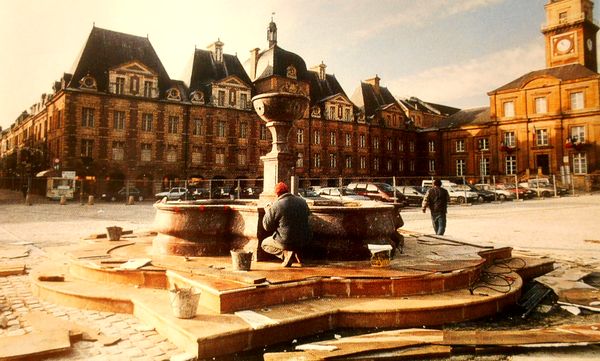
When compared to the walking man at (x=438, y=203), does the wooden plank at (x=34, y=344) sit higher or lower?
lower

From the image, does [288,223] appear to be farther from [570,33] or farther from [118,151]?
[570,33]

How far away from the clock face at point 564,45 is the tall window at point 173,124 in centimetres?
4975

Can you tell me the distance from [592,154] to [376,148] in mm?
24774

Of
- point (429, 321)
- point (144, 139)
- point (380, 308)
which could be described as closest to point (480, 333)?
point (429, 321)

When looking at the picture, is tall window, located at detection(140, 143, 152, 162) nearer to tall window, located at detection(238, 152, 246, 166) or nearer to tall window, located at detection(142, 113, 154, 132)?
tall window, located at detection(142, 113, 154, 132)

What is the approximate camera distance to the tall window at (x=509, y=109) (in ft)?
169

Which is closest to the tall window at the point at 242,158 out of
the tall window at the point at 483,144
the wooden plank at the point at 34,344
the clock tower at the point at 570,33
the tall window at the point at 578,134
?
the tall window at the point at 483,144

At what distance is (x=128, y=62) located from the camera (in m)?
37.9

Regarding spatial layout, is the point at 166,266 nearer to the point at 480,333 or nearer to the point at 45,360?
the point at 45,360

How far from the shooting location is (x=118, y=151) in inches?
1486

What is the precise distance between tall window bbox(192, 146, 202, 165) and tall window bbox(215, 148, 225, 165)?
1.72 m

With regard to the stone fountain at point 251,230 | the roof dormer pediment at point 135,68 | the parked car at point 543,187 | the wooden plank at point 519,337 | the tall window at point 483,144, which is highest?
the roof dormer pediment at point 135,68

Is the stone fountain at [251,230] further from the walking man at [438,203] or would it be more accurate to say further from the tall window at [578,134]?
the tall window at [578,134]

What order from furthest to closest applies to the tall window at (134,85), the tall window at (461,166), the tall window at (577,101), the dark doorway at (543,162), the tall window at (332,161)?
the tall window at (461,166) < the tall window at (332,161) < the dark doorway at (543,162) < the tall window at (577,101) < the tall window at (134,85)
